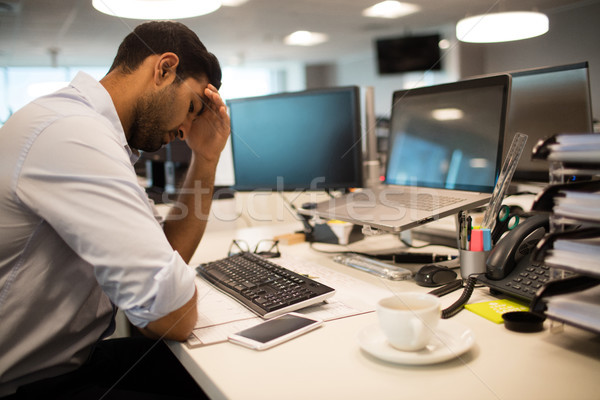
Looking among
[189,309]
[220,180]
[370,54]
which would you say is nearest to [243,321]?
[189,309]

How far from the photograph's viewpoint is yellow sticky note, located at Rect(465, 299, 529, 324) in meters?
0.80

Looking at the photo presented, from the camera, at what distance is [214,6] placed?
1565 mm

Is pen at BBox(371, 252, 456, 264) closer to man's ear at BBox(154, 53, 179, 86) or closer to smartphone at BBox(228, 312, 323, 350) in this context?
smartphone at BBox(228, 312, 323, 350)

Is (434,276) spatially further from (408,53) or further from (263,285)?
(408,53)

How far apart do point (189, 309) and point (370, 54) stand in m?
9.23

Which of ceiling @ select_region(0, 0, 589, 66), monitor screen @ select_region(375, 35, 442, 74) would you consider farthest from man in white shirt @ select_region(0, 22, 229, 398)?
monitor screen @ select_region(375, 35, 442, 74)

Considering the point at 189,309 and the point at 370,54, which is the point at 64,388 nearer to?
the point at 189,309

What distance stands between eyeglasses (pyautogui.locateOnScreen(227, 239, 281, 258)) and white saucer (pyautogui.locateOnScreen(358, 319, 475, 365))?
0.65 metres

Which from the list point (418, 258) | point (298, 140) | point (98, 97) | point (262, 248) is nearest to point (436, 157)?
point (418, 258)

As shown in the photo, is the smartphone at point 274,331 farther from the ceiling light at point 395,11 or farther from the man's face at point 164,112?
the ceiling light at point 395,11

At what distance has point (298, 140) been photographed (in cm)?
163

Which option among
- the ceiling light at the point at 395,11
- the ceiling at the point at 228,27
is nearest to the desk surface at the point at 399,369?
the ceiling at the point at 228,27

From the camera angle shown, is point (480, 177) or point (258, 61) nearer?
point (480, 177)

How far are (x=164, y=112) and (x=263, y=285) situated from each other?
50 cm
